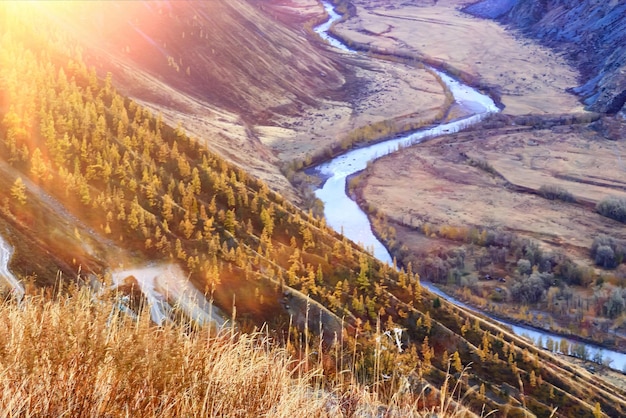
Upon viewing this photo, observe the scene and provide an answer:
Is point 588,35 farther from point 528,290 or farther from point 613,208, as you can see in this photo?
point 528,290

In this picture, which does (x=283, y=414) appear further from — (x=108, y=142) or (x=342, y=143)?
(x=342, y=143)

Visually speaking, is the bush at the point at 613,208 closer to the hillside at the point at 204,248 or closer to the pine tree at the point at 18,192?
the hillside at the point at 204,248

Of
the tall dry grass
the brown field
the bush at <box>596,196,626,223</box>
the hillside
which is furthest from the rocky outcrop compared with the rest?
the tall dry grass

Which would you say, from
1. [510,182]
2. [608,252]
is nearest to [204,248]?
[608,252]

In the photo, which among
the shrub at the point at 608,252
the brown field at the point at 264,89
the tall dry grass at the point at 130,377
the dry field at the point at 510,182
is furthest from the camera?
the brown field at the point at 264,89

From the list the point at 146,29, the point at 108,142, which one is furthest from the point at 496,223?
the point at 146,29

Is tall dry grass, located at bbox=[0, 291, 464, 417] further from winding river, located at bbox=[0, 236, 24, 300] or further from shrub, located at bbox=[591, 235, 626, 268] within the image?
shrub, located at bbox=[591, 235, 626, 268]

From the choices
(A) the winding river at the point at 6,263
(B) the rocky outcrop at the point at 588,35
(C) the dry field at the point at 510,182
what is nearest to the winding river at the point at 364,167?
(C) the dry field at the point at 510,182

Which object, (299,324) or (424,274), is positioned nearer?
(299,324)
